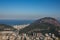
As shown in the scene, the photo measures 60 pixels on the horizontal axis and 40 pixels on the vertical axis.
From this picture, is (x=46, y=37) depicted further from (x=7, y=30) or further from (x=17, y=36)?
(x=7, y=30)

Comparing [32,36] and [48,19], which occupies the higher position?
[48,19]

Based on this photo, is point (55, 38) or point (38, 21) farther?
point (38, 21)

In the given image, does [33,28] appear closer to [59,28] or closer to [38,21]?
[38,21]

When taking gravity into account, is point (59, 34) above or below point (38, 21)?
below

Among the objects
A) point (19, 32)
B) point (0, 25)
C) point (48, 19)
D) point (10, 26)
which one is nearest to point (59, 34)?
point (48, 19)

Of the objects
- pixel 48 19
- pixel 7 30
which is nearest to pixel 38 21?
pixel 48 19

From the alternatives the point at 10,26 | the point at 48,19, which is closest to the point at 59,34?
the point at 48,19

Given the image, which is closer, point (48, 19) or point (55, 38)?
point (55, 38)

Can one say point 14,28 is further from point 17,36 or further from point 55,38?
point 55,38
